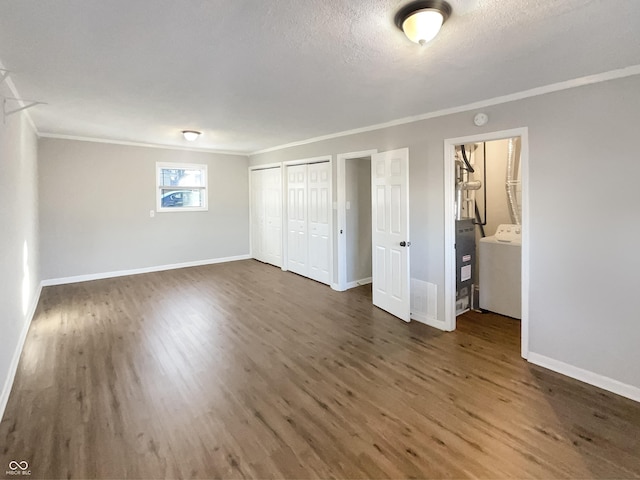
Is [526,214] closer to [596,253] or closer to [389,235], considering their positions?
[596,253]

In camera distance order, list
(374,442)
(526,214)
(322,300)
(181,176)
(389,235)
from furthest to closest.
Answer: (181,176), (322,300), (389,235), (526,214), (374,442)

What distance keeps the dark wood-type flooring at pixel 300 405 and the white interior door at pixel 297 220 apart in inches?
91.1

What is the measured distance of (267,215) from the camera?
7.20 m

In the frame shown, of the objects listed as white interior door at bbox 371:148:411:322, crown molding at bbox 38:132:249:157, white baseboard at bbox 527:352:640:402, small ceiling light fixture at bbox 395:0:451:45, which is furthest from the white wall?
white baseboard at bbox 527:352:640:402

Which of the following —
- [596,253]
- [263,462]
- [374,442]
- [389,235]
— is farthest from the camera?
[389,235]

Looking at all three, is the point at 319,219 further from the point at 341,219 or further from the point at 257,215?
the point at 257,215

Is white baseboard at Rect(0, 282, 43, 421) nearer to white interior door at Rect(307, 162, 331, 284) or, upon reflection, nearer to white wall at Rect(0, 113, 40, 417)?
white wall at Rect(0, 113, 40, 417)

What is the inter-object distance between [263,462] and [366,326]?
2.16 metres

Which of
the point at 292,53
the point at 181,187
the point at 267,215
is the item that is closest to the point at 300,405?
the point at 292,53

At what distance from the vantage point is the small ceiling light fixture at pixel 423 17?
165 centimetres

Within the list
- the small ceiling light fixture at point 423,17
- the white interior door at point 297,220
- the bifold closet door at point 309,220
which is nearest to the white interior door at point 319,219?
the bifold closet door at point 309,220

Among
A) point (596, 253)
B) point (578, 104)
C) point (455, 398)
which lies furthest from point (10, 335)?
point (578, 104)

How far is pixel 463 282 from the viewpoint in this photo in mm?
4289

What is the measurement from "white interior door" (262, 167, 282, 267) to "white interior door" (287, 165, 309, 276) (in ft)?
1.14
